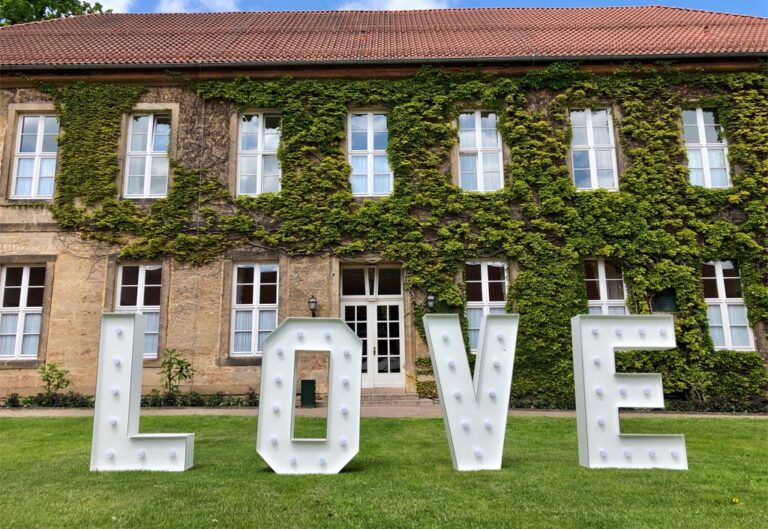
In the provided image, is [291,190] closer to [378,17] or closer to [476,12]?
[378,17]

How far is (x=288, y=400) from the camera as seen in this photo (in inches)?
200

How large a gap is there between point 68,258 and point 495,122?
9.89 metres

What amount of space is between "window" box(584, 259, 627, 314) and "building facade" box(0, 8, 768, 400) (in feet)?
0.14

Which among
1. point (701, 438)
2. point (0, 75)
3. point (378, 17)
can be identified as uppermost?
point (378, 17)

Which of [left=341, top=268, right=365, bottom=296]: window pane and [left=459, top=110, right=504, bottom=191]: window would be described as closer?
[left=341, top=268, right=365, bottom=296]: window pane

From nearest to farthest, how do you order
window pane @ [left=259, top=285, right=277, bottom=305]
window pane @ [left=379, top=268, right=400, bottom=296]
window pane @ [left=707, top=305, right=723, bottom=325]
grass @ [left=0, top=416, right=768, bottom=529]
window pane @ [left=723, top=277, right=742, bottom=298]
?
grass @ [left=0, top=416, right=768, bottom=529] < window pane @ [left=707, top=305, right=723, bottom=325] < window pane @ [left=723, top=277, right=742, bottom=298] < window pane @ [left=259, top=285, right=277, bottom=305] < window pane @ [left=379, top=268, right=400, bottom=296]

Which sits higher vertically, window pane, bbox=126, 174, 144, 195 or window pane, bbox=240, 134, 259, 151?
window pane, bbox=240, 134, 259, 151

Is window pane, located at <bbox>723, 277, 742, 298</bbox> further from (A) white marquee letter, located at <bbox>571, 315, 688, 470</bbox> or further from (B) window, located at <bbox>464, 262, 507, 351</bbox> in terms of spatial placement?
(A) white marquee letter, located at <bbox>571, 315, 688, 470</bbox>

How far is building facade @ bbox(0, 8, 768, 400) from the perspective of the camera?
11.4m

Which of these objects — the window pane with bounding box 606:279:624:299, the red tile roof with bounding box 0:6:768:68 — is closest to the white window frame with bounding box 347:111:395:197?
the red tile roof with bounding box 0:6:768:68

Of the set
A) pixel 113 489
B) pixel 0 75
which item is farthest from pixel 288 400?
pixel 0 75

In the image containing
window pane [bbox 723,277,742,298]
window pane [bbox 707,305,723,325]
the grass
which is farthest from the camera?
window pane [bbox 723,277,742,298]

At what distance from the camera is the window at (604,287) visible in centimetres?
1161

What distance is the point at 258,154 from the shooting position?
12.4 m
